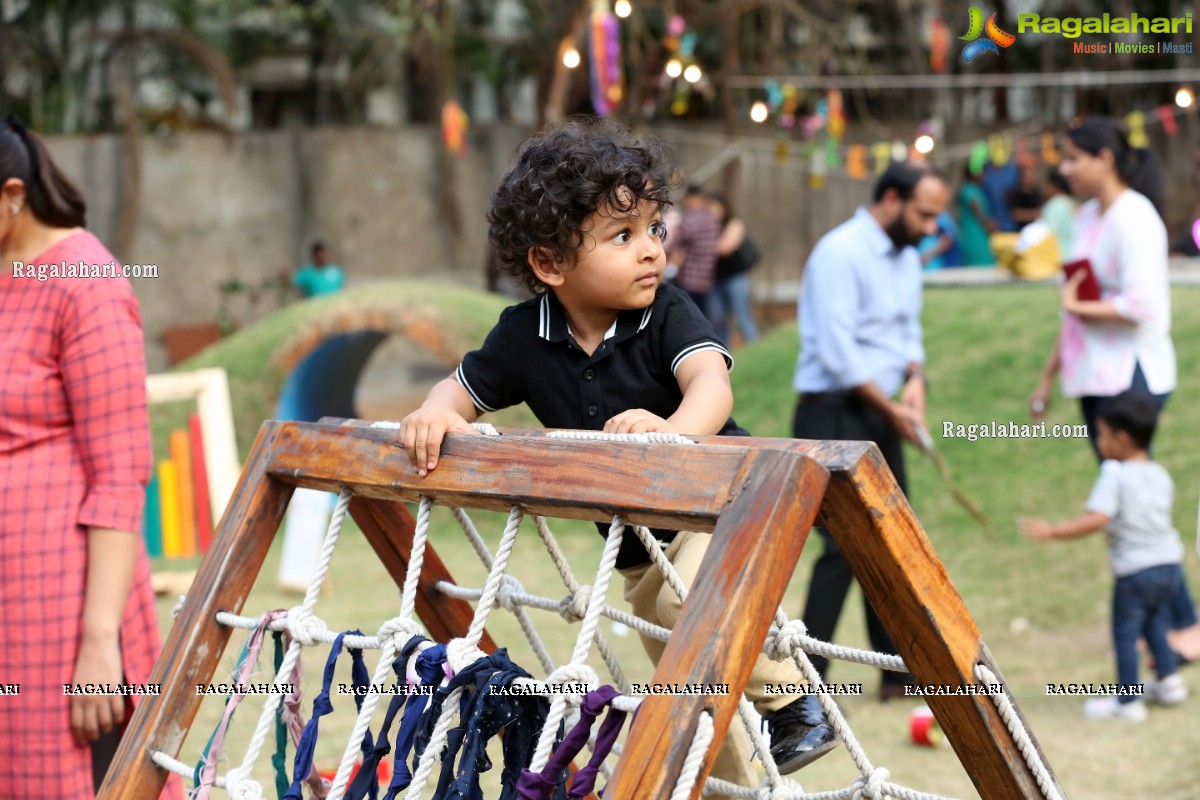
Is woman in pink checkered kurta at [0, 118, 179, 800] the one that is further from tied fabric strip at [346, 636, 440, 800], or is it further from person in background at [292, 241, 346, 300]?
person in background at [292, 241, 346, 300]

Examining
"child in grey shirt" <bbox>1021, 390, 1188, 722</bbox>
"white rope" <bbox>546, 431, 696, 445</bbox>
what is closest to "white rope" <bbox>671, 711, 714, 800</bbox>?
"white rope" <bbox>546, 431, 696, 445</bbox>

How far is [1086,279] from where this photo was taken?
13.8 ft

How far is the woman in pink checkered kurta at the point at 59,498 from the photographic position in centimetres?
219

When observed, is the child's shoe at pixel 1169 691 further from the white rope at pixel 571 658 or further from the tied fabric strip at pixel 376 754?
the tied fabric strip at pixel 376 754

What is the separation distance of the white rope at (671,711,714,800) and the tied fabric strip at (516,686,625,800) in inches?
5.9

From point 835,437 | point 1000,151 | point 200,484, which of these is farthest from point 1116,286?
point 1000,151

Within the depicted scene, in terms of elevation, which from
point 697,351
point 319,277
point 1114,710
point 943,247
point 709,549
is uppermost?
point 697,351

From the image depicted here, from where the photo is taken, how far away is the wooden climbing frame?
54.9 inches

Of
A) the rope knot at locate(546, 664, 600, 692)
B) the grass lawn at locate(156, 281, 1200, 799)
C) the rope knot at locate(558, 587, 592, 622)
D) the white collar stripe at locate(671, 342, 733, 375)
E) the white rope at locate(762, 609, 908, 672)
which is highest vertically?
the white collar stripe at locate(671, 342, 733, 375)

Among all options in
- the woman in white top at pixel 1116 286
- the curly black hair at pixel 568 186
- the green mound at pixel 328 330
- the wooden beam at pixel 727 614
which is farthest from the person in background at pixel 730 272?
the wooden beam at pixel 727 614

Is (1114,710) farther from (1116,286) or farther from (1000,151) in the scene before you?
(1000,151)

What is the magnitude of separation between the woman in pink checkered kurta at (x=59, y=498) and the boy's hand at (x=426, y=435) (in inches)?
25.5

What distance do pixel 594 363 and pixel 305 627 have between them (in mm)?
577

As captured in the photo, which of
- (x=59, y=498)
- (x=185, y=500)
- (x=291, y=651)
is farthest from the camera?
(x=185, y=500)
